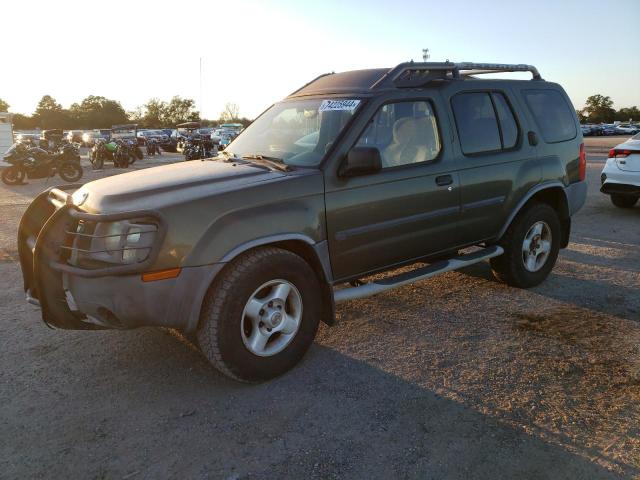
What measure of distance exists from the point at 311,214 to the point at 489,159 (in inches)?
76.5

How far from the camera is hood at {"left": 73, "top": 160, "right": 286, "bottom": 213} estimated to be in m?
3.02

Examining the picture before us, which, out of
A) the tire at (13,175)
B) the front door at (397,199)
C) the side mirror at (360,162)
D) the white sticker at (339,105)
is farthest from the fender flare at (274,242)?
the tire at (13,175)

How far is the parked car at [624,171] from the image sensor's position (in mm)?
8328

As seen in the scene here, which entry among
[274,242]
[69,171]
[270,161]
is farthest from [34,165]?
[274,242]

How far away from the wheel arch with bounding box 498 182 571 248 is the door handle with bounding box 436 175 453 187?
0.93 meters

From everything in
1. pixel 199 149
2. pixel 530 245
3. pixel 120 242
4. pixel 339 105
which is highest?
pixel 339 105

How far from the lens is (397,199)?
3.81 metres

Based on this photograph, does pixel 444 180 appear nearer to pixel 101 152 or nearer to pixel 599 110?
pixel 101 152

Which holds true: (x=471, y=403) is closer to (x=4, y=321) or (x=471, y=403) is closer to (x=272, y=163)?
(x=272, y=163)

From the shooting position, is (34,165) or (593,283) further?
(34,165)

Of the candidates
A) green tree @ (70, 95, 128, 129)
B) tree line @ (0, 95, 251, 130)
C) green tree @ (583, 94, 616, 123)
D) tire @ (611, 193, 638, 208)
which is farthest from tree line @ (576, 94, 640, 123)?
tire @ (611, 193, 638, 208)

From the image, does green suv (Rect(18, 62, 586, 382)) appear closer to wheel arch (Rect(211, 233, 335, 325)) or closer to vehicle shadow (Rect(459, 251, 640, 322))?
wheel arch (Rect(211, 233, 335, 325))

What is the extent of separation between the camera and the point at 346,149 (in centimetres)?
358

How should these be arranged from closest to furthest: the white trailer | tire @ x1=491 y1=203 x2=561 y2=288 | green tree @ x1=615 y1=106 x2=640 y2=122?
tire @ x1=491 y1=203 x2=561 y2=288, the white trailer, green tree @ x1=615 y1=106 x2=640 y2=122
